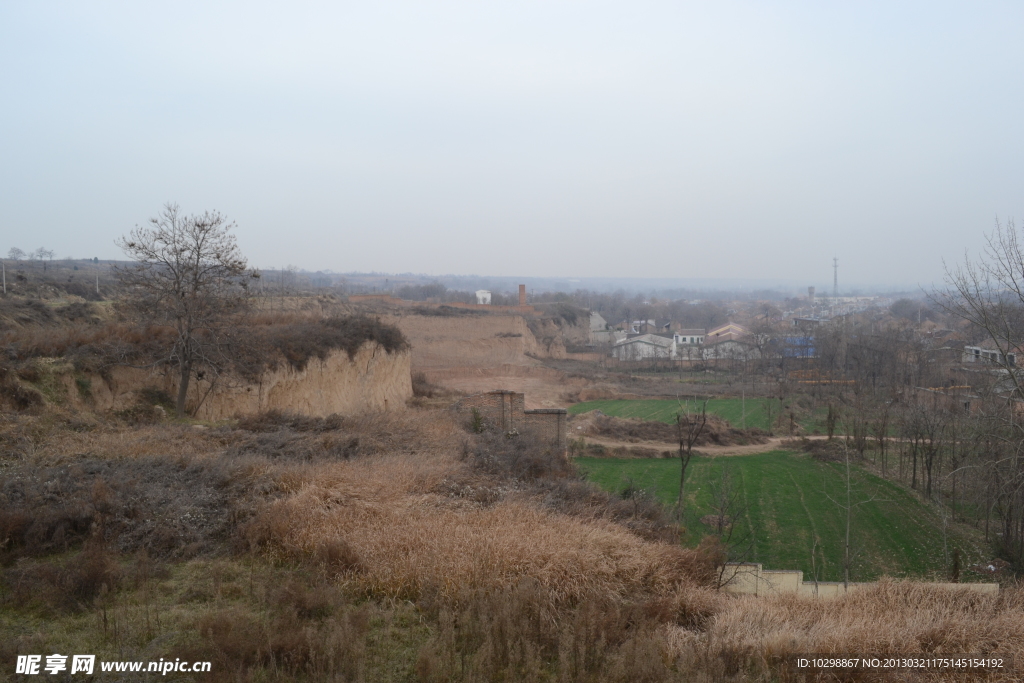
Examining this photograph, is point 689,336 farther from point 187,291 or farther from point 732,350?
point 187,291

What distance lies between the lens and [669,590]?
718cm

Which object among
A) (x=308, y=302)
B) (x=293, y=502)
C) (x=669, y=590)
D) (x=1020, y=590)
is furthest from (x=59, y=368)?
(x=308, y=302)

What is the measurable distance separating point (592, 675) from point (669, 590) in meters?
2.37

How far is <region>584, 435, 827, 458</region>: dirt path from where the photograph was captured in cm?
2808

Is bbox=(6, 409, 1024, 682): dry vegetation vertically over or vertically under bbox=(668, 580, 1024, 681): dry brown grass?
over

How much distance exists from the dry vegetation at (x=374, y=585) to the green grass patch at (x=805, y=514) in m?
4.33

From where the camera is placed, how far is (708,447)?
95.1 ft

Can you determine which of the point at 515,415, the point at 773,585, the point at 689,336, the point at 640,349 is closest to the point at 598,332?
the point at 689,336

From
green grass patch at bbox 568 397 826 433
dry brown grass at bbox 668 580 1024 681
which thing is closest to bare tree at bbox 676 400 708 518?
green grass patch at bbox 568 397 826 433

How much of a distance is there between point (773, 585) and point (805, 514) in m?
10.8

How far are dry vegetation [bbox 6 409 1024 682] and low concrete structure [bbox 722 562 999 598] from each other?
0.48 metres

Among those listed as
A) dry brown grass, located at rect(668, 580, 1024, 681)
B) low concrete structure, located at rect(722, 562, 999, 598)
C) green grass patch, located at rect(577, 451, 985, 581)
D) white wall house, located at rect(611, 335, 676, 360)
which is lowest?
green grass patch, located at rect(577, 451, 985, 581)

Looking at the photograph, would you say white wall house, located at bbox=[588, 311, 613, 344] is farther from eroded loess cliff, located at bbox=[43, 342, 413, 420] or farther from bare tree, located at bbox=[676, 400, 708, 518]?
eroded loess cliff, located at bbox=[43, 342, 413, 420]

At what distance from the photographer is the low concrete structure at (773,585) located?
27.1ft
